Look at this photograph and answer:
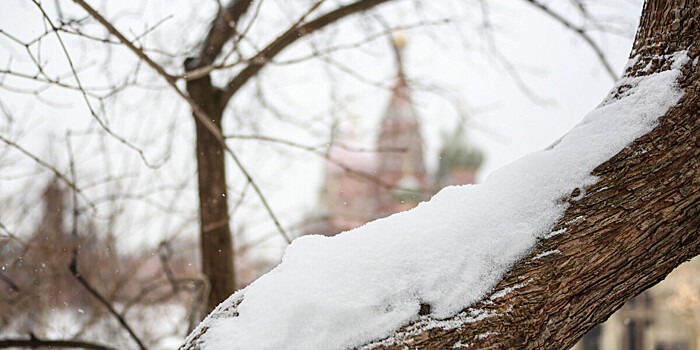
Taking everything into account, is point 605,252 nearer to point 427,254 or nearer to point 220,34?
point 427,254

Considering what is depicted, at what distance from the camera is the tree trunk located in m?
3.50

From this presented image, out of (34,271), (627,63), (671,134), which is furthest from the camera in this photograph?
(34,271)

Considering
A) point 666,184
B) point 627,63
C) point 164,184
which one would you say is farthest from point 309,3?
point 666,184

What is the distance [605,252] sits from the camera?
1.24 m

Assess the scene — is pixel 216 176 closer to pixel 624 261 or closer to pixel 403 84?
pixel 403 84

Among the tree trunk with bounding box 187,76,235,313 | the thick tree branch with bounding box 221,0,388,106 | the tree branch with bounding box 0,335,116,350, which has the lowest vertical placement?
the tree branch with bounding box 0,335,116,350

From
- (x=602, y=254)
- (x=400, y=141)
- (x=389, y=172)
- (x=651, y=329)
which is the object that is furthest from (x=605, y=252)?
(x=651, y=329)

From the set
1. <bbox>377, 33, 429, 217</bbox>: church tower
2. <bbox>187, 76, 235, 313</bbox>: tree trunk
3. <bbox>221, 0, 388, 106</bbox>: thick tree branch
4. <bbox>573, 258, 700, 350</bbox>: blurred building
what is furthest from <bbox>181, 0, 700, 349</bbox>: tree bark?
<bbox>573, 258, 700, 350</bbox>: blurred building

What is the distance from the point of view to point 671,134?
129 cm

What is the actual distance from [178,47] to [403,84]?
1.67 metres

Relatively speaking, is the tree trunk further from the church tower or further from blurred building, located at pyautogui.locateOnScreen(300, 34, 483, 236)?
the church tower

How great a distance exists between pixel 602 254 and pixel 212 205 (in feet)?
8.58

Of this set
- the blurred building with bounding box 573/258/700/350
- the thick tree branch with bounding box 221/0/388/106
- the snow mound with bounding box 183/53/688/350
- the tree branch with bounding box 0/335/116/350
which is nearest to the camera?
the snow mound with bounding box 183/53/688/350

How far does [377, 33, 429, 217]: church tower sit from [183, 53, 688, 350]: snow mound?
65.6 inches
